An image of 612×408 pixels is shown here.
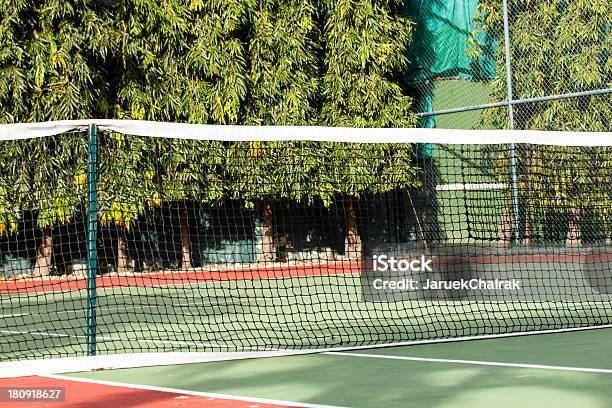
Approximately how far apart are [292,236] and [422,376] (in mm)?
13770

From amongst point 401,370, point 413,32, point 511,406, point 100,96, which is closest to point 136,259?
point 100,96

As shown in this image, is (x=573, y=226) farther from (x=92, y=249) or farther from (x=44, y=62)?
(x=92, y=249)

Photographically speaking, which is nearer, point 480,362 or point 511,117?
point 480,362

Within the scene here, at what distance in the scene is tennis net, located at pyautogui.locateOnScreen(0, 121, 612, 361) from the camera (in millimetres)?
8523

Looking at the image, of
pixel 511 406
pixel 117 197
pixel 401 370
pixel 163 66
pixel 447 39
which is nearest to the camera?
pixel 511 406

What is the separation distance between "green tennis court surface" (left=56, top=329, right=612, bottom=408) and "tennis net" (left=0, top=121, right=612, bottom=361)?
766 mm

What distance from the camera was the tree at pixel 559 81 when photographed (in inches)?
643

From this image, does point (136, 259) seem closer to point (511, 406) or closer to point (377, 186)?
point (377, 186)

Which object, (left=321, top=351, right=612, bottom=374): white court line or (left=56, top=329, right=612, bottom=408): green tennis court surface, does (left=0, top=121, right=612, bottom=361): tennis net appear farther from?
(left=56, top=329, right=612, bottom=408): green tennis court surface

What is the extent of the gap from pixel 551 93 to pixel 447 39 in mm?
3217

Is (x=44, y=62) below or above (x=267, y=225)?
above

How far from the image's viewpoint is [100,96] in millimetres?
17391

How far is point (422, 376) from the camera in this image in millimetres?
6316

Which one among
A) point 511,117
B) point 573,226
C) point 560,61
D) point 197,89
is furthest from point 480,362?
point 197,89
